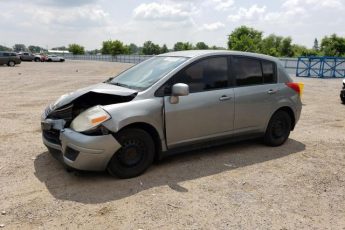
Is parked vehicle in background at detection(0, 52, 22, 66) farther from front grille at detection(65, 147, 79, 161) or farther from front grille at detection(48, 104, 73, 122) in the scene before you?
front grille at detection(65, 147, 79, 161)

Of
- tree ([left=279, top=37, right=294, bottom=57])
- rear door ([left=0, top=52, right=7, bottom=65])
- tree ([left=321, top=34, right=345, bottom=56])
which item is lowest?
rear door ([left=0, top=52, right=7, bottom=65])

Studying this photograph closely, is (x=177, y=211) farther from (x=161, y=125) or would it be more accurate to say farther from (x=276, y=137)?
(x=276, y=137)

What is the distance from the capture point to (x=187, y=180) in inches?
172

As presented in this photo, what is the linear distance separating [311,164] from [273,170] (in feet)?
2.47

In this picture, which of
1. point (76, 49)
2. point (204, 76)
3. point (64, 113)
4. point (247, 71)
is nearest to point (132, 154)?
point (64, 113)

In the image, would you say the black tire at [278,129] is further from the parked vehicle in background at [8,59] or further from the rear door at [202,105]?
the parked vehicle in background at [8,59]

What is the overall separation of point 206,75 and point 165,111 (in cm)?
96

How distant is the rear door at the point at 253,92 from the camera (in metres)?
5.26

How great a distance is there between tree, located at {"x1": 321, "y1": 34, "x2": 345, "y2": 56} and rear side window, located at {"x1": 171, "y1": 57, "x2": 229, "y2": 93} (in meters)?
62.1

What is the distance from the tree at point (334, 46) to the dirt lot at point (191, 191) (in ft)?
203

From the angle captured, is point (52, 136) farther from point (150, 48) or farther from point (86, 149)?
point (150, 48)

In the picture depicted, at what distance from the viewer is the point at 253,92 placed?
5.39 meters

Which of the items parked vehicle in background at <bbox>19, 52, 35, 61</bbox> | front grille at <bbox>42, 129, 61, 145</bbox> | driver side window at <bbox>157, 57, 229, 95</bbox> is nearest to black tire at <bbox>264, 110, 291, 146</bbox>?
driver side window at <bbox>157, 57, 229, 95</bbox>

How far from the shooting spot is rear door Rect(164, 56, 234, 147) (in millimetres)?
4582
